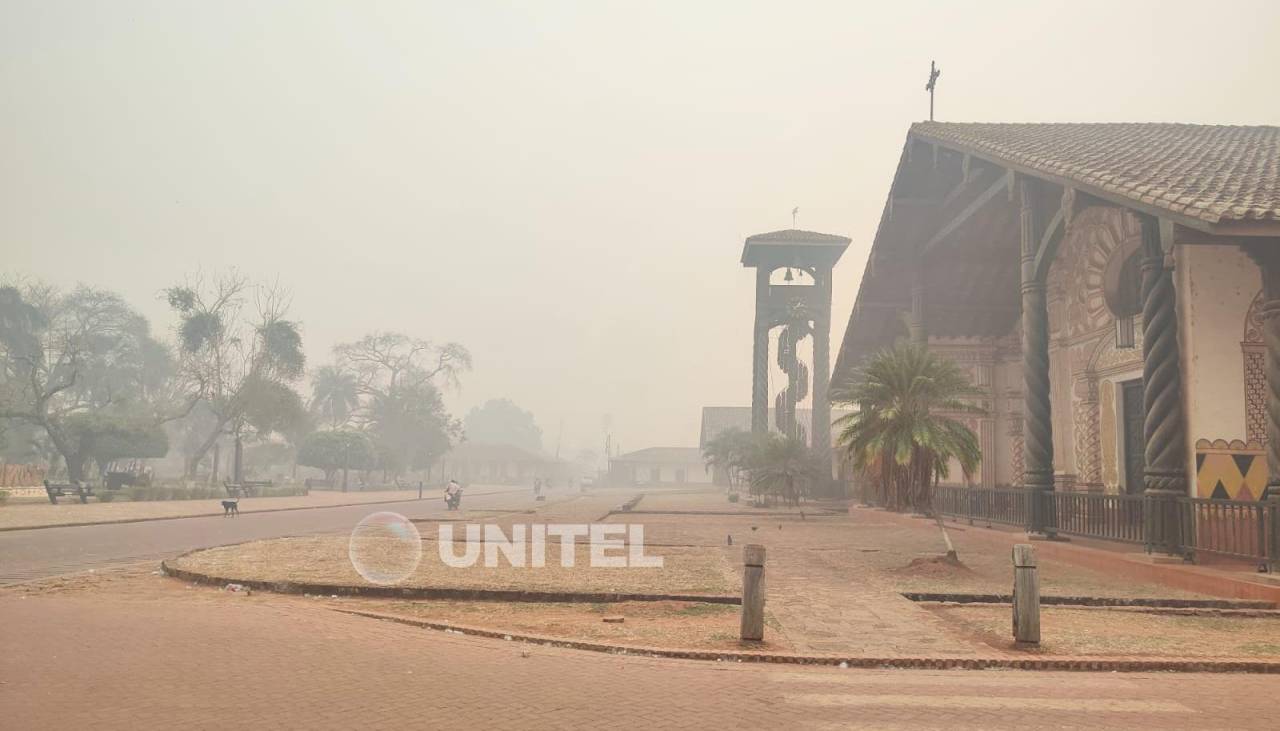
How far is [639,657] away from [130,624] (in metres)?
5.01

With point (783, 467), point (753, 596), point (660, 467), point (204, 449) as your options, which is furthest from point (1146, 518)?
point (660, 467)

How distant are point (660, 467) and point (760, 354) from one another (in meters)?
64.3

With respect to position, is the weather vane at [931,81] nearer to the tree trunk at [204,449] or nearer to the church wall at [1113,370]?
the church wall at [1113,370]

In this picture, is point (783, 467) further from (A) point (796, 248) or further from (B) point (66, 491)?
(B) point (66, 491)

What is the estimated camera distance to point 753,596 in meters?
8.09

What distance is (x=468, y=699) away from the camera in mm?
6004

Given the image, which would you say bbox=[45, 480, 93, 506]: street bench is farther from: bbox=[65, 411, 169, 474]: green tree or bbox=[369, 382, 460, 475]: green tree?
bbox=[369, 382, 460, 475]: green tree

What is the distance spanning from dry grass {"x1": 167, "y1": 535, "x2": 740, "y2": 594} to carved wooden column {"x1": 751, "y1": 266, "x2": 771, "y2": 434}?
124ft

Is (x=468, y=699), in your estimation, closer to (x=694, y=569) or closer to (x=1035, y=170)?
(x=694, y=569)

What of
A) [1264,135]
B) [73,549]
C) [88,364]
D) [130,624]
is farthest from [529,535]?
[88,364]

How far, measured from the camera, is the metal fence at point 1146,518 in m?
10.9

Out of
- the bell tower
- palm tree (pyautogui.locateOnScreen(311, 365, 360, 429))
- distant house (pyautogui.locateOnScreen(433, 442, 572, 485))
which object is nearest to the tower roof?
the bell tower
